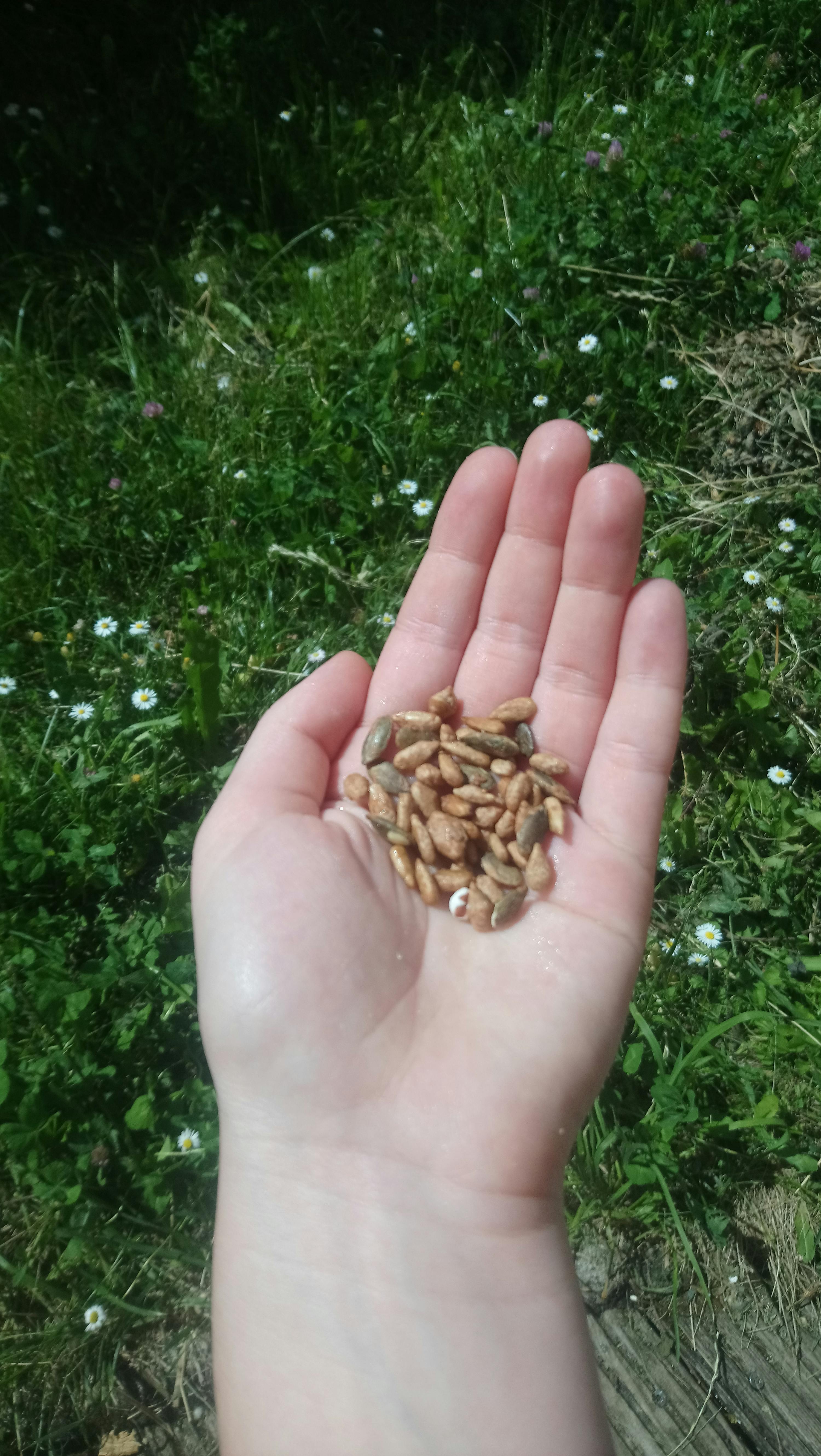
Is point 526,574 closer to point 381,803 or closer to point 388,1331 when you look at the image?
point 381,803

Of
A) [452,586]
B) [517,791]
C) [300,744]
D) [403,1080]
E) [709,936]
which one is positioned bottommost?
[709,936]

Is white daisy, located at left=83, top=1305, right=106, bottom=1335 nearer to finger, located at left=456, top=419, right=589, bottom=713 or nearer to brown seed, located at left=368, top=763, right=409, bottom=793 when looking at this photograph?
brown seed, located at left=368, top=763, right=409, bottom=793

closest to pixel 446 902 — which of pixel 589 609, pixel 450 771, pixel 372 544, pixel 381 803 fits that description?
pixel 381 803

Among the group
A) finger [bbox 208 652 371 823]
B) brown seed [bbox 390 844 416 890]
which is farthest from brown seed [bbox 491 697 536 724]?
brown seed [bbox 390 844 416 890]

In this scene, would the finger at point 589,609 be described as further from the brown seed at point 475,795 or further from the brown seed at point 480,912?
the brown seed at point 480,912

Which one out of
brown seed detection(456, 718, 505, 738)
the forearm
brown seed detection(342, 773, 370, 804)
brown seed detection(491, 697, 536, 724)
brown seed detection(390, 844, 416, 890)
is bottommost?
the forearm

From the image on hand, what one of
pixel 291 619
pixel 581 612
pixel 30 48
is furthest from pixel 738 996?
pixel 30 48
